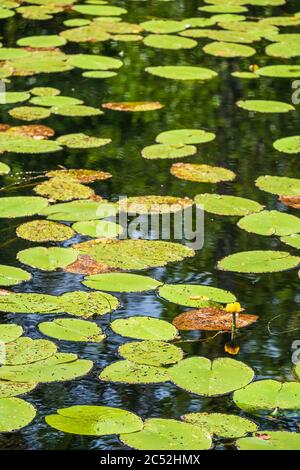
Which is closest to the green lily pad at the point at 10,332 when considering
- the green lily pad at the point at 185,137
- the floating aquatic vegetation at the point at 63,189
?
the floating aquatic vegetation at the point at 63,189

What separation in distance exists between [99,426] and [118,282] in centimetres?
63

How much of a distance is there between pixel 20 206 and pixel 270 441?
128 cm

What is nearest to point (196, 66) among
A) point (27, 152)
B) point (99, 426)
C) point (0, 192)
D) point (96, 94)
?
point (96, 94)

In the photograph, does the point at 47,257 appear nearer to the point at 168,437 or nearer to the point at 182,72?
the point at 168,437

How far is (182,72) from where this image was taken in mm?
4301

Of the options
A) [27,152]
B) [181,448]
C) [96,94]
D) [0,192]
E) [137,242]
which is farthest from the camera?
[96,94]

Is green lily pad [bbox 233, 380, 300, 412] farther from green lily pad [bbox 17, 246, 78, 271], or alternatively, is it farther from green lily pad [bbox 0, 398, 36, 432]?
green lily pad [bbox 17, 246, 78, 271]

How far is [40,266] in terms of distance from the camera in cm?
270

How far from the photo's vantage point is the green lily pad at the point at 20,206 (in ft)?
9.84

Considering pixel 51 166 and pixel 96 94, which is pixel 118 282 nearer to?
pixel 51 166

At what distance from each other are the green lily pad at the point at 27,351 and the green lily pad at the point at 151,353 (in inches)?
5.9

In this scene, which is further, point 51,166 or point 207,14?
point 207,14

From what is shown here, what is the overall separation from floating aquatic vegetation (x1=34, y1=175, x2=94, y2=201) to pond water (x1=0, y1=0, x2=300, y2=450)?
0.04 meters

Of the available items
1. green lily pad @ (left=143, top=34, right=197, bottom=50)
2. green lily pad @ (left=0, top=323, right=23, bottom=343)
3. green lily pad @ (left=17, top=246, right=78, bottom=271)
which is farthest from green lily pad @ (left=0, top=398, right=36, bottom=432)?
green lily pad @ (left=143, top=34, right=197, bottom=50)
